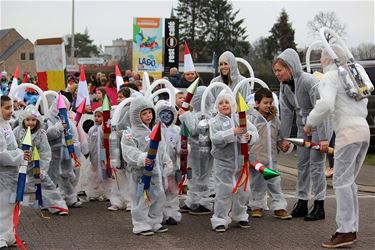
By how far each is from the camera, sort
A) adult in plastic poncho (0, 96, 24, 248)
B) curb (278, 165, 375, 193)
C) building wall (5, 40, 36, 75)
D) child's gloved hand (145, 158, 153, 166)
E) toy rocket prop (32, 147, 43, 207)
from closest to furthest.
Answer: adult in plastic poncho (0, 96, 24, 248) < child's gloved hand (145, 158, 153, 166) < toy rocket prop (32, 147, 43, 207) < curb (278, 165, 375, 193) < building wall (5, 40, 36, 75)

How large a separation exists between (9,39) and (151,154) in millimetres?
83613

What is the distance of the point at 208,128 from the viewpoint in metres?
7.81

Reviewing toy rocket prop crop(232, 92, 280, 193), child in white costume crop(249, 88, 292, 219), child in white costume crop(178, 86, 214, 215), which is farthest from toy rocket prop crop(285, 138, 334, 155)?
child in white costume crop(178, 86, 214, 215)

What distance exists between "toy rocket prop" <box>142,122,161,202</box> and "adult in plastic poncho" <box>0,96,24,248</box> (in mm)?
1379

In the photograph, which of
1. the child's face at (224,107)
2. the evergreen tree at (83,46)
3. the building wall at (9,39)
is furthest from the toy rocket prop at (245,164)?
the evergreen tree at (83,46)

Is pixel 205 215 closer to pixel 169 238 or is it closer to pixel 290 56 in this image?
pixel 169 238

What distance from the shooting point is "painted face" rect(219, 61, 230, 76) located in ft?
27.7

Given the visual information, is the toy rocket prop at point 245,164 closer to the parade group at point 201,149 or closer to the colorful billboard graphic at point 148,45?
the parade group at point 201,149

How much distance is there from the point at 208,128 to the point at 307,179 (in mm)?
1436

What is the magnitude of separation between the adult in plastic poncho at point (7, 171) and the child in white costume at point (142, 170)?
1295 mm

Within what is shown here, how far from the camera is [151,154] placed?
6.78m

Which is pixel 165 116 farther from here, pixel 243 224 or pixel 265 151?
pixel 243 224

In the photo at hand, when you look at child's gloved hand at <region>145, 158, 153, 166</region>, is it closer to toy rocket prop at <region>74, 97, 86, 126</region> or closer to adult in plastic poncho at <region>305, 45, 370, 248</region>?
adult in plastic poncho at <region>305, 45, 370, 248</region>

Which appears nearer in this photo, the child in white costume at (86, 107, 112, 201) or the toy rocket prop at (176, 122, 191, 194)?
the toy rocket prop at (176, 122, 191, 194)
